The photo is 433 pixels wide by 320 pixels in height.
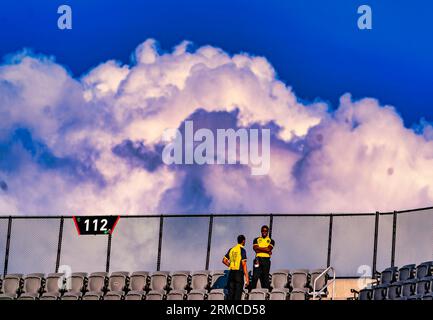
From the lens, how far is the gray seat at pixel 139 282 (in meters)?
36.8

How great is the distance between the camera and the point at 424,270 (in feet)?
106

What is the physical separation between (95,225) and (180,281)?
358cm

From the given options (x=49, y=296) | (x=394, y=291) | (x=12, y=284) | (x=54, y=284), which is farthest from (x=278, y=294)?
(x=12, y=284)

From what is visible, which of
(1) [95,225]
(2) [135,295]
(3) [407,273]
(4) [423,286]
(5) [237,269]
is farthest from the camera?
(1) [95,225]

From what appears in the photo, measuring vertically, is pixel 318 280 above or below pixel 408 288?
above

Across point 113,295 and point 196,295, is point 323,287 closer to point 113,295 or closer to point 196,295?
point 196,295

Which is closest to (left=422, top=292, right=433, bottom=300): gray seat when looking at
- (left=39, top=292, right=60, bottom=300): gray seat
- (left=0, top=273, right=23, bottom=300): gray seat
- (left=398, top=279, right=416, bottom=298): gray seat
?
(left=398, top=279, right=416, bottom=298): gray seat

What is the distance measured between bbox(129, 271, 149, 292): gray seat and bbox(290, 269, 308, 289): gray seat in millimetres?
3697
